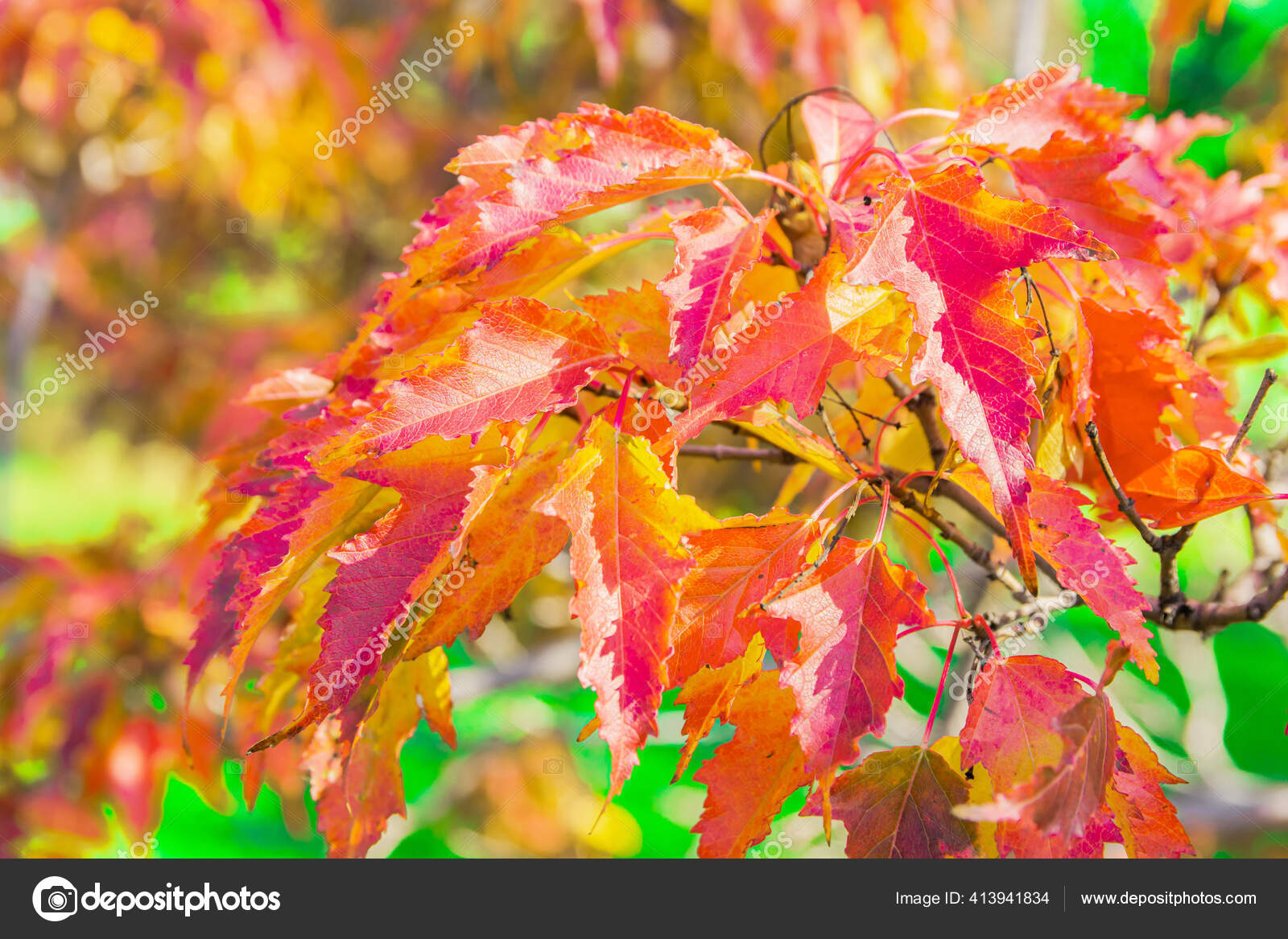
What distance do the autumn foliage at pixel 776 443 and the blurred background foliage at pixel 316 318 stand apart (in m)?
0.46

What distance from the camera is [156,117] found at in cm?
176

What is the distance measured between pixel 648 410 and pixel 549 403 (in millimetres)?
66

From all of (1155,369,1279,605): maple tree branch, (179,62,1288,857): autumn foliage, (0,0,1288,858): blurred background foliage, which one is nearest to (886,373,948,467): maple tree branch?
(179,62,1288,857): autumn foliage

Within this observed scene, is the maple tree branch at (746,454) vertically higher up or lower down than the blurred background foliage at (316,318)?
lower down

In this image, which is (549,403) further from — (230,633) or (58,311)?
(58,311)

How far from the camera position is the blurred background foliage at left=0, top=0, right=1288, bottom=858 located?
4.07 ft
